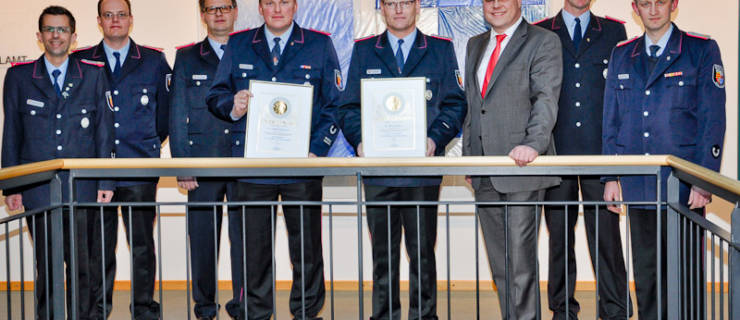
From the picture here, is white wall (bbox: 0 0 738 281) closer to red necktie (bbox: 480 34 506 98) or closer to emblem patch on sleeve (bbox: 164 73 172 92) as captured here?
emblem patch on sleeve (bbox: 164 73 172 92)

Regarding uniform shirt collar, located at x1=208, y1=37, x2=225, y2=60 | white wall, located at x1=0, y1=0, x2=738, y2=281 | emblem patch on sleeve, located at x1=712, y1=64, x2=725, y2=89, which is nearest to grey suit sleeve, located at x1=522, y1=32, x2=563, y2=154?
emblem patch on sleeve, located at x1=712, y1=64, x2=725, y2=89

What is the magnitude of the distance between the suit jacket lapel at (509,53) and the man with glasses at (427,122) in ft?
1.12

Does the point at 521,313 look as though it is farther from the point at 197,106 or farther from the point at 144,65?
the point at 144,65

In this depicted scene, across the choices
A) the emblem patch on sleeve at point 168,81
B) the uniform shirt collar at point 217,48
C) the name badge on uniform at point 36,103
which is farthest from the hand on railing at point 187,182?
the name badge on uniform at point 36,103

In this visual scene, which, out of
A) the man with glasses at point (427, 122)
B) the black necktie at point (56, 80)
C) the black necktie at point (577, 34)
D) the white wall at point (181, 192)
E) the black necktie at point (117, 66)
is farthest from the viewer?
the white wall at point (181, 192)

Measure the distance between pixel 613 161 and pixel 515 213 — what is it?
554 mm

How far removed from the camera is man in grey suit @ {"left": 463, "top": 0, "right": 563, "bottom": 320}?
3193mm

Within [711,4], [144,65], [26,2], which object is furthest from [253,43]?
[711,4]

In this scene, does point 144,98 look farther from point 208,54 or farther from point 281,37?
point 281,37

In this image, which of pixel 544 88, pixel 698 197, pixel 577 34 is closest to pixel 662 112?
pixel 698 197

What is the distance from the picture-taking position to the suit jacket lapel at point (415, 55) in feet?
12.3

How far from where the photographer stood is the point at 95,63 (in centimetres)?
412

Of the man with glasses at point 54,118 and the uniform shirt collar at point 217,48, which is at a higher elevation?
the uniform shirt collar at point 217,48

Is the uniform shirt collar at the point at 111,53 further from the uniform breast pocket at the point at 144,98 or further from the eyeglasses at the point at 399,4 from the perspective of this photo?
the eyeglasses at the point at 399,4
